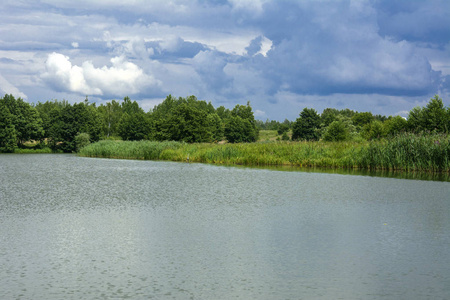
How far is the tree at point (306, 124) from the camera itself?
94.5 m

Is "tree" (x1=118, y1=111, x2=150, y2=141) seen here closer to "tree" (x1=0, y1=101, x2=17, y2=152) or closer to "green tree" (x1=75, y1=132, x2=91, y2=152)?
"green tree" (x1=75, y1=132, x2=91, y2=152)

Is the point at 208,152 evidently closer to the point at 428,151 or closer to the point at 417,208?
the point at 428,151

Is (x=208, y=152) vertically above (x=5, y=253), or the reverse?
(x=208, y=152)

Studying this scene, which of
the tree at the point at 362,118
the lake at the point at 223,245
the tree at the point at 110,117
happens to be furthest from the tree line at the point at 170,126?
the lake at the point at 223,245

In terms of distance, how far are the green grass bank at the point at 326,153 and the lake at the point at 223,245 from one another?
41.4ft

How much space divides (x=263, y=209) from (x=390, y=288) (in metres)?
7.60

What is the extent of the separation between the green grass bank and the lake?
12.6 m

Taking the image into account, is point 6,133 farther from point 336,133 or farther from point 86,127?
point 336,133

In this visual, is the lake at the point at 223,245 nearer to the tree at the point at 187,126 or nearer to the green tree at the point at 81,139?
the tree at the point at 187,126

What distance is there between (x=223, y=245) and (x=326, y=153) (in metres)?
27.8

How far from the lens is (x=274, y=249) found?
9.24 m

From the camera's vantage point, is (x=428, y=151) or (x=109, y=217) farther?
(x=428, y=151)

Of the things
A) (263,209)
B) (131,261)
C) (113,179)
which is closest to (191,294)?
(131,261)

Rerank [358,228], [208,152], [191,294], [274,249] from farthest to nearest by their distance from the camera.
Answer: [208,152]
[358,228]
[274,249]
[191,294]
